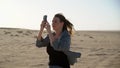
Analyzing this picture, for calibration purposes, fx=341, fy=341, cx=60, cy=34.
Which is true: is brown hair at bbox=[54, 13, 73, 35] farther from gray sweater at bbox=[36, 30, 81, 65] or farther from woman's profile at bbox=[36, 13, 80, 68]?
gray sweater at bbox=[36, 30, 81, 65]

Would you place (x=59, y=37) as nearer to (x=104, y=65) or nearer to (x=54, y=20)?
(x=54, y=20)

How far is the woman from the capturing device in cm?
449

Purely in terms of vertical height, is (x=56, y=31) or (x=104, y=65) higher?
(x=56, y=31)

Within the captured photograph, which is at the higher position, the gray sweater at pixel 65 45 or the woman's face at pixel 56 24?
the woman's face at pixel 56 24

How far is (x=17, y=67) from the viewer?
11.8m

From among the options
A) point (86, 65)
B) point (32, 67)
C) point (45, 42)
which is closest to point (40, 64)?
point (32, 67)

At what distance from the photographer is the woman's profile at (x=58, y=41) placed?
4.49m

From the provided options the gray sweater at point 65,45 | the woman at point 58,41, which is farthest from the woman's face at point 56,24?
the gray sweater at point 65,45

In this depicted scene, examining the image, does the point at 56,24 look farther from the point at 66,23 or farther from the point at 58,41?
the point at 58,41

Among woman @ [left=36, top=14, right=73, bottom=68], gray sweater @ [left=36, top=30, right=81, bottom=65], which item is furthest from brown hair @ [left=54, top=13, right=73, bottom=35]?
gray sweater @ [left=36, top=30, right=81, bottom=65]

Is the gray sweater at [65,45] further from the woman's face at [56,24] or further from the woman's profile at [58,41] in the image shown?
the woman's face at [56,24]

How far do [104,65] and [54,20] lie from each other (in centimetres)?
751

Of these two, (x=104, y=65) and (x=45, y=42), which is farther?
(x=104, y=65)

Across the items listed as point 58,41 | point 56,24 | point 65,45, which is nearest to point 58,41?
point 58,41
